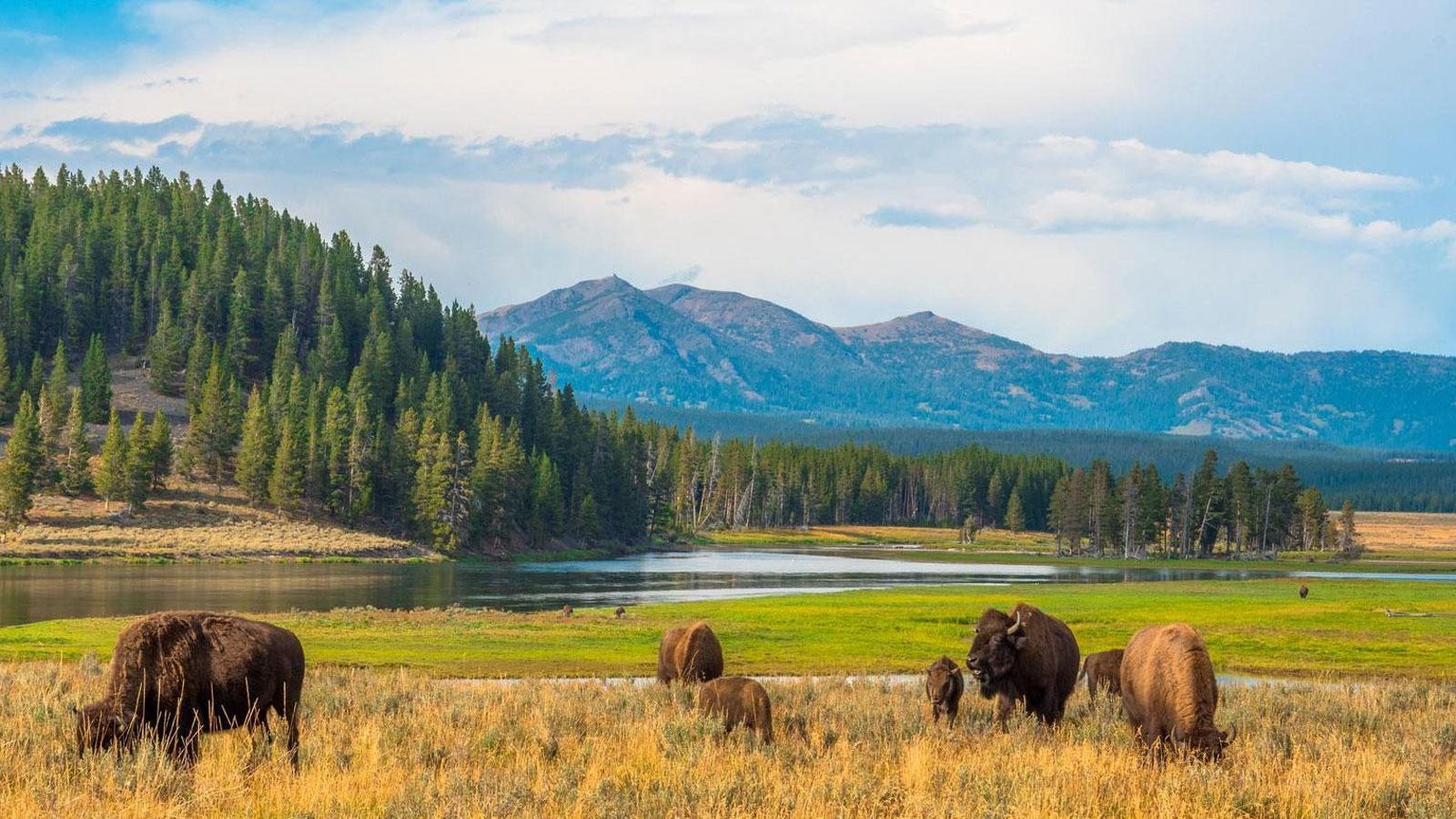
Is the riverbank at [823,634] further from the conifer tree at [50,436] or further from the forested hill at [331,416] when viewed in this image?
the conifer tree at [50,436]

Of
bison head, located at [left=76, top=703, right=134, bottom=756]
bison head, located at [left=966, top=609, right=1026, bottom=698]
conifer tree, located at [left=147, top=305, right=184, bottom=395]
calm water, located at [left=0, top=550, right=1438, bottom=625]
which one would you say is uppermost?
conifer tree, located at [left=147, top=305, right=184, bottom=395]

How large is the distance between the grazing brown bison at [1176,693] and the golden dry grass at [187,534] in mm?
A: 92047

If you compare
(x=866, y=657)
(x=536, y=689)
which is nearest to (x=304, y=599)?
(x=866, y=657)

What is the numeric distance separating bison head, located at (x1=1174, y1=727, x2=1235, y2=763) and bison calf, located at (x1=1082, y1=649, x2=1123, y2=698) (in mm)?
9637

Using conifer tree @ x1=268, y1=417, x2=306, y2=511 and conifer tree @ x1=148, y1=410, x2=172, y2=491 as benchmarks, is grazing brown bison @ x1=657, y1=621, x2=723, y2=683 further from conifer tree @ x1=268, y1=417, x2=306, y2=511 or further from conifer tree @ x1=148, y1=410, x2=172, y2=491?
conifer tree @ x1=268, y1=417, x2=306, y2=511

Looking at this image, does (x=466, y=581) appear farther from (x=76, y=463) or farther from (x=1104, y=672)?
(x=1104, y=672)

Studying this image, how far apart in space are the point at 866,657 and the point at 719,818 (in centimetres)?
2787

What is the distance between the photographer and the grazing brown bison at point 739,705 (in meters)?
20.6

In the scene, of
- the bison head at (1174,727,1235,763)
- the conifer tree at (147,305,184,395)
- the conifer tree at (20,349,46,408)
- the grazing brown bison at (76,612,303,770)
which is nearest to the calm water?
the grazing brown bison at (76,612,303,770)

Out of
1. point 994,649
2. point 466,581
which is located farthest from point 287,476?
point 994,649

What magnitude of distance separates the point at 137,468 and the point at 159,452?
15.5ft

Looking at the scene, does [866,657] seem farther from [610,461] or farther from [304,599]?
[610,461]

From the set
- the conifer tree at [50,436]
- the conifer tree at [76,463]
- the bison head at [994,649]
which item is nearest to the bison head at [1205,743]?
the bison head at [994,649]

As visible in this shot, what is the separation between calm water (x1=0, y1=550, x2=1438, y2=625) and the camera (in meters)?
59.1
